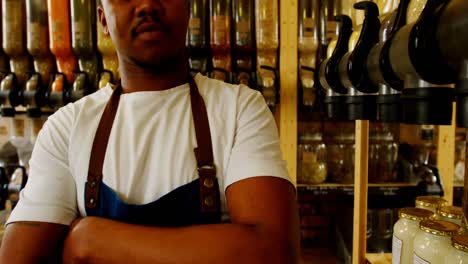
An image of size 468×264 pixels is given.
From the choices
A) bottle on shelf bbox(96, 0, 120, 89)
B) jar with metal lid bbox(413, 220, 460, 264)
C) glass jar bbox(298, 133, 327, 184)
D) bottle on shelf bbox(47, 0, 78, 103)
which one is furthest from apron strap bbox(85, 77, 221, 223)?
glass jar bbox(298, 133, 327, 184)

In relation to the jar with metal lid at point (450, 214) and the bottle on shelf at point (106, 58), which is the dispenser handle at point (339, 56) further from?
the bottle on shelf at point (106, 58)

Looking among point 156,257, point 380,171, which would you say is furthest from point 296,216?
point 380,171

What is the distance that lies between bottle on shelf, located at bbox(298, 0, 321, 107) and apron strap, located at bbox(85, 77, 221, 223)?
1249mm

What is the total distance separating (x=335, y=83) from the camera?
1101mm

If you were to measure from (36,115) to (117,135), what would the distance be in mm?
1555

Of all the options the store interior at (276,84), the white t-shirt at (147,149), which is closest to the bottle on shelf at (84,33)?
the store interior at (276,84)

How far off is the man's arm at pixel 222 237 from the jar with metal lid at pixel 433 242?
33 centimetres

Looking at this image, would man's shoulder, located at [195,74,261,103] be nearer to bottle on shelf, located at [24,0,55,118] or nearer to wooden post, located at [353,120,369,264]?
wooden post, located at [353,120,369,264]

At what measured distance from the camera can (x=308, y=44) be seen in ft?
6.94

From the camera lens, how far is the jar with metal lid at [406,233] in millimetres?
1040

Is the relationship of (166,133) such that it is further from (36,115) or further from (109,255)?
(36,115)

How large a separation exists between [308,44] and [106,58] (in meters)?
1.13

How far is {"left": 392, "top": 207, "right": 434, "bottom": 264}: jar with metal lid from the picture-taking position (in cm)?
104

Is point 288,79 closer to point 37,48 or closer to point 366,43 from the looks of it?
point 366,43
